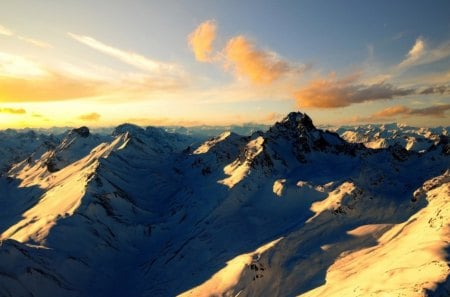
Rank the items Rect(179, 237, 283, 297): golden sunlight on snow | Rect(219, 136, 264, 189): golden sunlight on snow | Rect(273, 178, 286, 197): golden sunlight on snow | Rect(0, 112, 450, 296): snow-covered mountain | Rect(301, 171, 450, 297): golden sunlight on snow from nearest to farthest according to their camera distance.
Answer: Rect(301, 171, 450, 297): golden sunlight on snow < Rect(0, 112, 450, 296): snow-covered mountain < Rect(179, 237, 283, 297): golden sunlight on snow < Rect(273, 178, 286, 197): golden sunlight on snow < Rect(219, 136, 264, 189): golden sunlight on snow

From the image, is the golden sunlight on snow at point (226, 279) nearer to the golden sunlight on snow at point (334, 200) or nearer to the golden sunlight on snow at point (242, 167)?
the golden sunlight on snow at point (334, 200)

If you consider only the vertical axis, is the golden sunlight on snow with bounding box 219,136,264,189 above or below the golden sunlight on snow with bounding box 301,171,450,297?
→ above

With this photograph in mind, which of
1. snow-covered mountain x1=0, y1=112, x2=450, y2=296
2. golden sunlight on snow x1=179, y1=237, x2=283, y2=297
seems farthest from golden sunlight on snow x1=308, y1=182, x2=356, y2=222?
golden sunlight on snow x1=179, y1=237, x2=283, y2=297

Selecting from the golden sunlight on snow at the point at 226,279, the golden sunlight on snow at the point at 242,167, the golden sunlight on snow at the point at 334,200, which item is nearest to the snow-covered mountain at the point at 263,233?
the golden sunlight on snow at the point at 226,279

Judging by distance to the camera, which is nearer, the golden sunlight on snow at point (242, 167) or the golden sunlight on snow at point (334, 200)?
the golden sunlight on snow at point (334, 200)

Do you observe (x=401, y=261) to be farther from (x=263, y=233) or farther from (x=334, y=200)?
(x=263, y=233)

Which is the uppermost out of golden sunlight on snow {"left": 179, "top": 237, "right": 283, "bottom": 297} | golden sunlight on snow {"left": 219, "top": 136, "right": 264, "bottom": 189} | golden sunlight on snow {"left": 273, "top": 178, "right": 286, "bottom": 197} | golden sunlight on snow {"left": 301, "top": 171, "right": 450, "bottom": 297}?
golden sunlight on snow {"left": 219, "top": 136, "right": 264, "bottom": 189}

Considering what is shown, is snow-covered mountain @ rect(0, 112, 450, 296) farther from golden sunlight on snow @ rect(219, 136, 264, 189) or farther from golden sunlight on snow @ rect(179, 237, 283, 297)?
golden sunlight on snow @ rect(219, 136, 264, 189)
